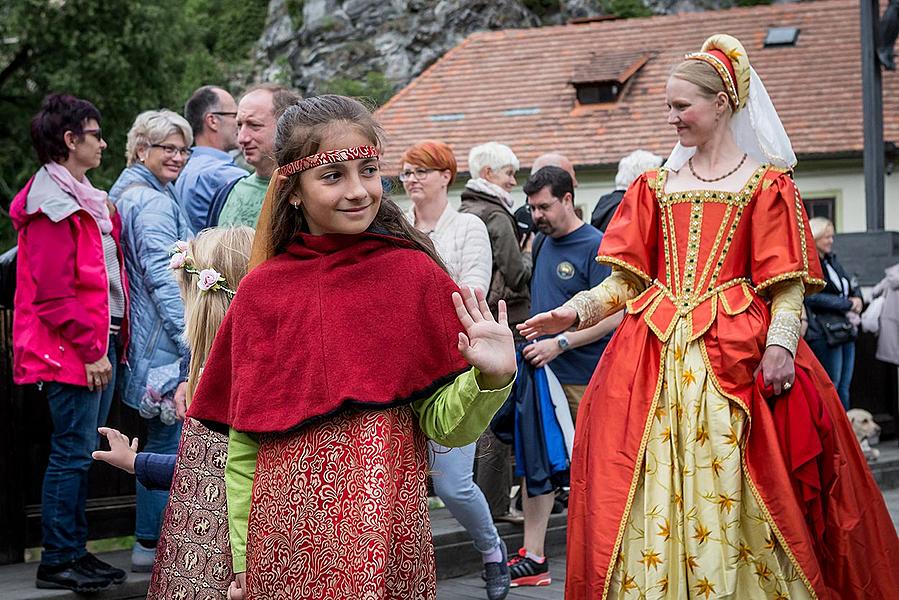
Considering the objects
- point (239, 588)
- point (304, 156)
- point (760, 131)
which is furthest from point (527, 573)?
point (304, 156)

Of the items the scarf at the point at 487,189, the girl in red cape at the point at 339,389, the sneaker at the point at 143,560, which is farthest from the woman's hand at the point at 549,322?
the scarf at the point at 487,189

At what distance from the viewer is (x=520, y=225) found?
8.18 m

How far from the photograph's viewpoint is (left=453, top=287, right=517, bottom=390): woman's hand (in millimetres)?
2697

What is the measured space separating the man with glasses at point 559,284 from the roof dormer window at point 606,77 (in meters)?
25.6

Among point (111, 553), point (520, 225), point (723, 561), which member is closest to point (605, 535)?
point (723, 561)

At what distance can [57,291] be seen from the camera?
541 centimetres

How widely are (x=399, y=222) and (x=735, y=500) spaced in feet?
5.92

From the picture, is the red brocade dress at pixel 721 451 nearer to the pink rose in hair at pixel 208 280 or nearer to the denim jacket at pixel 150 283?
the pink rose in hair at pixel 208 280

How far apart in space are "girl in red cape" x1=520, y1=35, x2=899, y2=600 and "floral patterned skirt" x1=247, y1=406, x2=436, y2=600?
148 centimetres

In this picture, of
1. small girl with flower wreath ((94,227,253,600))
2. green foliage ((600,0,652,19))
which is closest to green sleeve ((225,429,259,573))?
small girl with flower wreath ((94,227,253,600))

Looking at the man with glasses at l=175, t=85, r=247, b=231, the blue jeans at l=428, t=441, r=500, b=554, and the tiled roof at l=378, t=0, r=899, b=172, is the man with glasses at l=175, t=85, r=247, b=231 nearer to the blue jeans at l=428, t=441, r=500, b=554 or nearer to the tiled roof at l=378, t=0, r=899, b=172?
the blue jeans at l=428, t=441, r=500, b=554

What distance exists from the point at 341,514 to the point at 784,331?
2.03 metres

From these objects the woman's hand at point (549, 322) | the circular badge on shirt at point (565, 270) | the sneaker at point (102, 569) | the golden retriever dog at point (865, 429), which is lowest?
the golden retriever dog at point (865, 429)

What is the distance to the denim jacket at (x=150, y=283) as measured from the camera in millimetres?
5781
